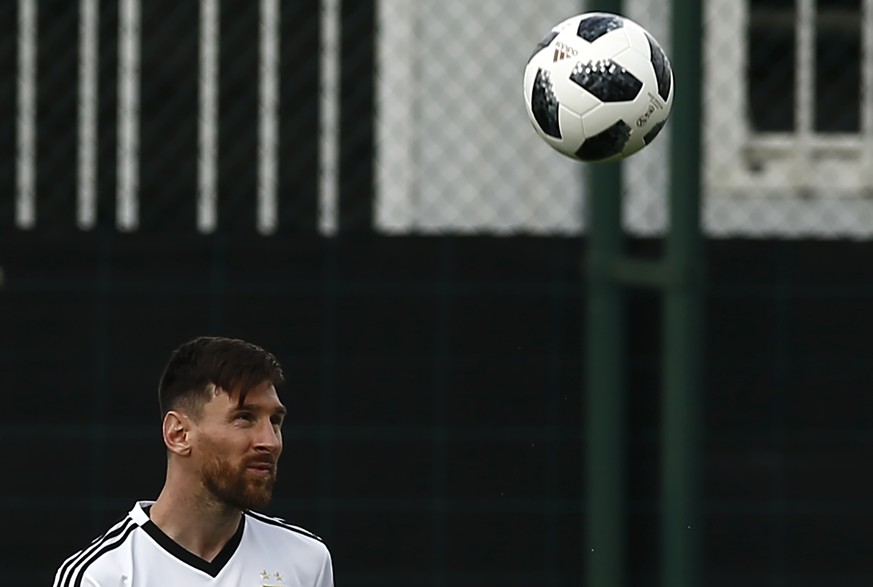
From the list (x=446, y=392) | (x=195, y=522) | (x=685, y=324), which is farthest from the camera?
(x=446, y=392)

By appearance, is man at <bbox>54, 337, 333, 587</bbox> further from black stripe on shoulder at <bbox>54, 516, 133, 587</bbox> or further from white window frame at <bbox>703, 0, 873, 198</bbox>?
white window frame at <bbox>703, 0, 873, 198</bbox>

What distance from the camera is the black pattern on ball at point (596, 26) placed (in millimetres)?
4867

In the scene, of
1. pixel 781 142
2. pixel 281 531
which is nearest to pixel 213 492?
pixel 281 531

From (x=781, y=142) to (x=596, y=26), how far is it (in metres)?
2.70

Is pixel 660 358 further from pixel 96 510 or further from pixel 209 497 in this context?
pixel 209 497

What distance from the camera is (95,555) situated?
11.6ft

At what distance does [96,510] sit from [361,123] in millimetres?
1873

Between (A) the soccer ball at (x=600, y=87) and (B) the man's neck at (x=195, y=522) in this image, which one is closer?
(B) the man's neck at (x=195, y=522)

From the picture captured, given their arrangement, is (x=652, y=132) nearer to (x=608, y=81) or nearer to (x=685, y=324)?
(x=608, y=81)

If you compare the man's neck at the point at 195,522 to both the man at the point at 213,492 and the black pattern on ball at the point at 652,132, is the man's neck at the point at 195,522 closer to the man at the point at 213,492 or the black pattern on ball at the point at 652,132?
the man at the point at 213,492

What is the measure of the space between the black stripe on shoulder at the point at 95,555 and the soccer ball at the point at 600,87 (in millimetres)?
1853

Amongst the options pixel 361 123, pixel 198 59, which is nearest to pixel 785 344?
pixel 361 123

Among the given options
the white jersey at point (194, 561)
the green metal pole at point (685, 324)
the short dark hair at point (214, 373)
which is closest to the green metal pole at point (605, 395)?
the green metal pole at point (685, 324)

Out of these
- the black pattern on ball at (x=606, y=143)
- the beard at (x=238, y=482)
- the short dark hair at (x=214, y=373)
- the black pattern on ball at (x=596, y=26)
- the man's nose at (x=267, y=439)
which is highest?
the black pattern on ball at (x=596, y=26)
